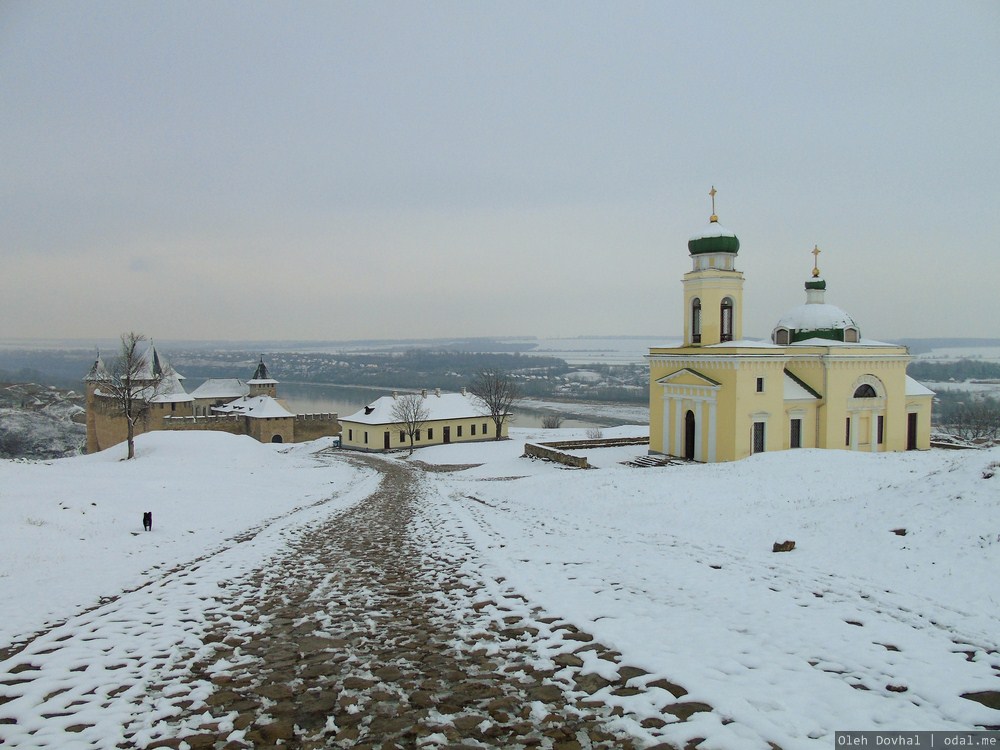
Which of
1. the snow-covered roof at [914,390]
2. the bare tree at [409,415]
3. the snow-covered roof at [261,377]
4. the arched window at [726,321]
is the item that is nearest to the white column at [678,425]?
the arched window at [726,321]

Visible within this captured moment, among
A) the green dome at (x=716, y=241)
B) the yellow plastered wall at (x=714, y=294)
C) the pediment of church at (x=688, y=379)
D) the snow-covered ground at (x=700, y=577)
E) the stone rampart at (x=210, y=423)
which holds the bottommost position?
the stone rampart at (x=210, y=423)

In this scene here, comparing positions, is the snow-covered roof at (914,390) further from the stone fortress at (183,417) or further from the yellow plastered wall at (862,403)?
the stone fortress at (183,417)

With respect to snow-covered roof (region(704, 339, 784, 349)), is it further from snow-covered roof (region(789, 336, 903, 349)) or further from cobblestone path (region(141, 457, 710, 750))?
cobblestone path (region(141, 457, 710, 750))

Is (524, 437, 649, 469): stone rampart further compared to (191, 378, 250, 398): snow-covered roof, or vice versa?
(191, 378, 250, 398): snow-covered roof

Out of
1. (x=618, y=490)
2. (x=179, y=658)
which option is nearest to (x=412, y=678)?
(x=179, y=658)

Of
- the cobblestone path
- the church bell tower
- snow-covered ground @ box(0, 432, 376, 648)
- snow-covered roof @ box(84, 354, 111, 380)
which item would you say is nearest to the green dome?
the church bell tower

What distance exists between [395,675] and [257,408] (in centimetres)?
5428

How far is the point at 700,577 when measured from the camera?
26.0ft

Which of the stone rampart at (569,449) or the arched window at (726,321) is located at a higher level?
the arched window at (726,321)

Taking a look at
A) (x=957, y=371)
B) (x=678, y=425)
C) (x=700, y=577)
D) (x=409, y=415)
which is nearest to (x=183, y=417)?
(x=409, y=415)

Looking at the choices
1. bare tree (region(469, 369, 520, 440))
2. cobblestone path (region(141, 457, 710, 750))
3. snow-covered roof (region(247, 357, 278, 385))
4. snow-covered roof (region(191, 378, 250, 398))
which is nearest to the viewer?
cobblestone path (region(141, 457, 710, 750))

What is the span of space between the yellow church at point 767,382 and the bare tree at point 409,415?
904 inches

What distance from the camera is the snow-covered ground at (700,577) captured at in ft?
15.6

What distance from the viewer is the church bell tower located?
2711 centimetres
